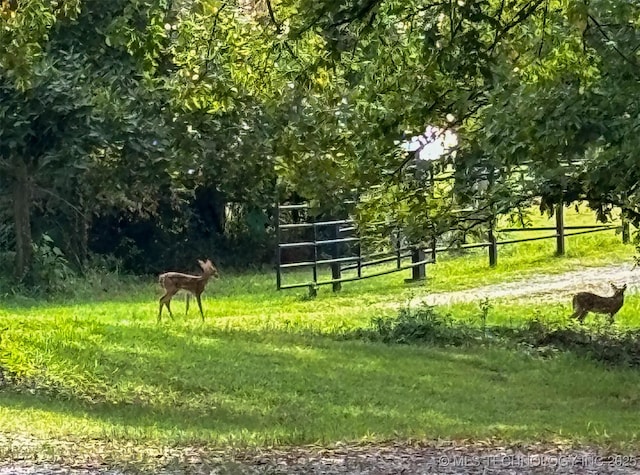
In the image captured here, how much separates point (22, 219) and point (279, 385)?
10.9 m

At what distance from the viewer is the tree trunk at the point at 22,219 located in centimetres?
1983

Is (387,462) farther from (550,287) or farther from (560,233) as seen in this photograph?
(560,233)

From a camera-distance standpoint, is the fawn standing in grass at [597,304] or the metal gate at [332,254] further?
the metal gate at [332,254]

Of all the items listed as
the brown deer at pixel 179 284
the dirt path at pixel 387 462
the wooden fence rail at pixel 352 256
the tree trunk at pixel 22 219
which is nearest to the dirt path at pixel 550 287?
the wooden fence rail at pixel 352 256

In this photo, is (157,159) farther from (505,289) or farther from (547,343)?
(547,343)

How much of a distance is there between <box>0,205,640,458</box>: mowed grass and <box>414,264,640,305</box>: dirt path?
1.78 m

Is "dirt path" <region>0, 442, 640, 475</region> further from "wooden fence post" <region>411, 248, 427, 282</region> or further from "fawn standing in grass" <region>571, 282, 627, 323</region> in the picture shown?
"wooden fence post" <region>411, 248, 427, 282</region>

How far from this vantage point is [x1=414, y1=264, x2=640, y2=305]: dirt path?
60.2 feet

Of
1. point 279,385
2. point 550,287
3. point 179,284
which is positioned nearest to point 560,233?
point 550,287

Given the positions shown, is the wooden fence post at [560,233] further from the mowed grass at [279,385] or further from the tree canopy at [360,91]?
the tree canopy at [360,91]

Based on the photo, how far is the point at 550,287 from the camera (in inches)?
763

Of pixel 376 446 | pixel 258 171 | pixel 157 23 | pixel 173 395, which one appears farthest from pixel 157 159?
pixel 376 446

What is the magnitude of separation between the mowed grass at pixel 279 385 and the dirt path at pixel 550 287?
1.78 meters

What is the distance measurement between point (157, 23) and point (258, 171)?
1425 cm
